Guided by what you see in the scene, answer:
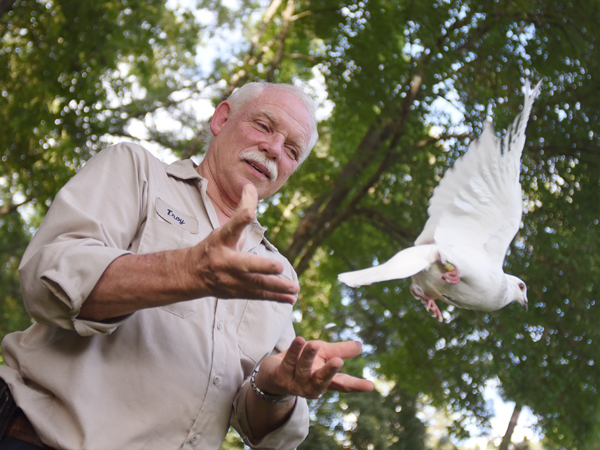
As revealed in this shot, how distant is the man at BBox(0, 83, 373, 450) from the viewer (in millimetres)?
1279

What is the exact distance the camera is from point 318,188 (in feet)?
27.8

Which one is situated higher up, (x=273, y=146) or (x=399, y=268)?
(x=273, y=146)

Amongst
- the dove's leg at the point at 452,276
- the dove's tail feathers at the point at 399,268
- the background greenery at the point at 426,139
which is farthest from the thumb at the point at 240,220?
the background greenery at the point at 426,139

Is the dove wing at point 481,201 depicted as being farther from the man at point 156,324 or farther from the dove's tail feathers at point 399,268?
the man at point 156,324

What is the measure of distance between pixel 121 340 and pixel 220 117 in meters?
1.43

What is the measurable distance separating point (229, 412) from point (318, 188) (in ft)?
21.8

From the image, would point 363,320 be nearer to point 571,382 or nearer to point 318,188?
point 318,188

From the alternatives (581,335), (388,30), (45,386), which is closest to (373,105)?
(388,30)

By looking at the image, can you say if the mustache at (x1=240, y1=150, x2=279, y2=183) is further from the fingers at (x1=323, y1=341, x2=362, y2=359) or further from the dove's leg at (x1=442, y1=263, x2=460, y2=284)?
the fingers at (x1=323, y1=341, x2=362, y2=359)

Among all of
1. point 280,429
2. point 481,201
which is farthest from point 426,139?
point 280,429

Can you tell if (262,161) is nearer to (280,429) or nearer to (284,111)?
(284,111)

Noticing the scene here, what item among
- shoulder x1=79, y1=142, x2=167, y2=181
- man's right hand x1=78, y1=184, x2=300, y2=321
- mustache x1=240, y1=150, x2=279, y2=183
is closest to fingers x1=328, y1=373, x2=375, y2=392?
man's right hand x1=78, y1=184, x2=300, y2=321

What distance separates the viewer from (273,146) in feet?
7.78

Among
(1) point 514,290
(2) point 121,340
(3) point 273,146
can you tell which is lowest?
(2) point 121,340
